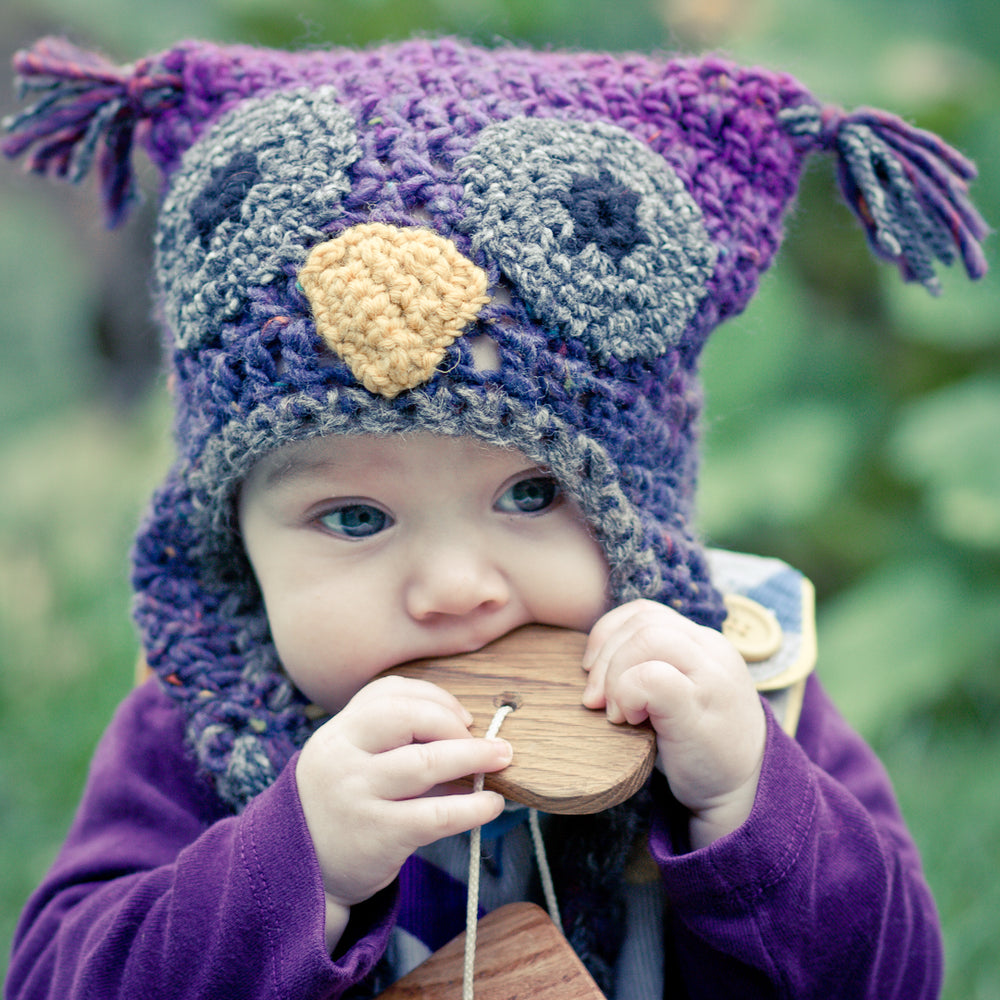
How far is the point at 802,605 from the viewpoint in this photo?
139cm

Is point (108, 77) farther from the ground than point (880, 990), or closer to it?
farther from the ground

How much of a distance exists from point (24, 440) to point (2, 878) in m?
2.21

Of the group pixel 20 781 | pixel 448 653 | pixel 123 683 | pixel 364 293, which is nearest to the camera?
pixel 364 293

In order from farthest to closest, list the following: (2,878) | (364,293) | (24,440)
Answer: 1. (24,440)
2. (2,878)
3. (364,293)

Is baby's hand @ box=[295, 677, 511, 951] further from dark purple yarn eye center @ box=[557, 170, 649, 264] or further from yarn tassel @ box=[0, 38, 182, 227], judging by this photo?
yarn tassel @ box=[0, 38, 182, 227]

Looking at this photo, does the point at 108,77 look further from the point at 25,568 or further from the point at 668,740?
the point at 25,568

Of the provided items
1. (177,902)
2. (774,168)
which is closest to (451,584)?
(177,902)

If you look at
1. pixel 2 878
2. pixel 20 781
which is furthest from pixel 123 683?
pixel 2 878

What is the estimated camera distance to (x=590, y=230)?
106 cm

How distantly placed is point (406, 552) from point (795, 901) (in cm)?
50

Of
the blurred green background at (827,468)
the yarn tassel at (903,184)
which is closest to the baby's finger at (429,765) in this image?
A: the yarn tassel at (903,184)

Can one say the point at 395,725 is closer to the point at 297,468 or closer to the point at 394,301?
the point at 297,468

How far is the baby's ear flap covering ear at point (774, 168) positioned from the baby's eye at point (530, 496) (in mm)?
226

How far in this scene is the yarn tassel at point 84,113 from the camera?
1.30 meters
